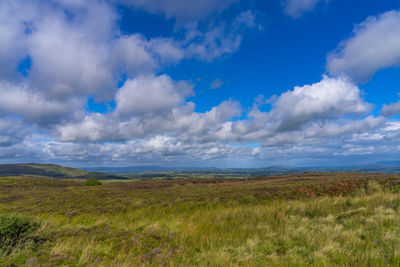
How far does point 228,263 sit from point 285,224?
4192 mm

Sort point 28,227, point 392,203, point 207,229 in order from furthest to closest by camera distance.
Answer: point 392,203, point 207,229, point 28,227

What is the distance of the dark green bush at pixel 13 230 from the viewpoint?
5945 mm

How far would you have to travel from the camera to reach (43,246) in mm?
6172

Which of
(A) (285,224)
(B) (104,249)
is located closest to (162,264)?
(B) (104,249)

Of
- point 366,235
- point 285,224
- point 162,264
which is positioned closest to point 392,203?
point 366,235

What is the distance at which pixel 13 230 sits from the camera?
6.43m

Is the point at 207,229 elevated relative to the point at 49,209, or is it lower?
elevated

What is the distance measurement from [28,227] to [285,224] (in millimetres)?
9911

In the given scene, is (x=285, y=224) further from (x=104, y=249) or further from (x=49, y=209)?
(x=49, y=209)

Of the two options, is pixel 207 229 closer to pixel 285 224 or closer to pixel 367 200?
pixel 285 224

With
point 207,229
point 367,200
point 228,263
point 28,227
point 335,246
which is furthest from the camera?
point 367,200

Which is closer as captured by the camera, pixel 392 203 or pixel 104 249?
pixel 104 249

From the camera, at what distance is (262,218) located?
8.89 m

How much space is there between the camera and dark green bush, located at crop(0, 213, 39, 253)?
234 inches
